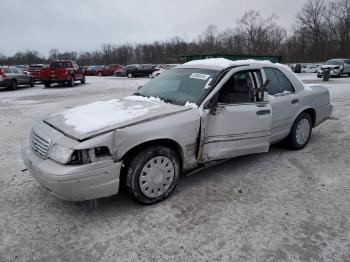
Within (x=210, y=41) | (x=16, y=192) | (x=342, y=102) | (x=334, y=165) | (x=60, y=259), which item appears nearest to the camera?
(x=60, y=259)

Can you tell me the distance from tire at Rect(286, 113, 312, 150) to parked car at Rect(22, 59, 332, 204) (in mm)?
85

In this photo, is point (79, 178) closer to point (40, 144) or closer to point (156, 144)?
point (40, 144)

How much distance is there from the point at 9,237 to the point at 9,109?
31.5ft

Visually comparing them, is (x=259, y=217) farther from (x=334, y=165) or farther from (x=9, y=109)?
(x=9, y=109)

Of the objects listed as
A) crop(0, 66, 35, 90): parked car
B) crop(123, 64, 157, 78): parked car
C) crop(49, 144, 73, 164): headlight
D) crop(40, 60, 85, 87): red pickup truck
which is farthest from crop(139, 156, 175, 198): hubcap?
crop(123, 64, 157, 78): parked car

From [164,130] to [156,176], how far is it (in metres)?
0.54

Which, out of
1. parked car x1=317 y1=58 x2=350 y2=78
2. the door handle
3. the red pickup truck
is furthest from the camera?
parked car x1=317 y1=58 x2=350 y2=78

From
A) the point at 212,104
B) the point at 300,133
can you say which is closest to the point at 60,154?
the point at 212,104

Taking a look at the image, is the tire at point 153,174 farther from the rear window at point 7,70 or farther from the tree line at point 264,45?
the tree line at point 264,45

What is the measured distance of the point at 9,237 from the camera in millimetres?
3242

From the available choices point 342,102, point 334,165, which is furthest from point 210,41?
point 334,165

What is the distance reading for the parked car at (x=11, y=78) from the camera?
757 inches

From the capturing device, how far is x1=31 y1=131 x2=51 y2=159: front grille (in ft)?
11.8

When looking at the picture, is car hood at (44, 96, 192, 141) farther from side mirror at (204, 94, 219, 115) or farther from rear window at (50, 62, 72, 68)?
rear window at (50, 62, 72, 68)
